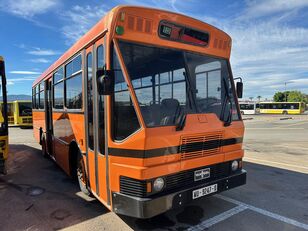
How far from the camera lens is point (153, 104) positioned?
3623 millimetres

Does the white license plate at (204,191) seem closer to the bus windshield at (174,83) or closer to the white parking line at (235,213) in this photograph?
the white parking line at (235,213)

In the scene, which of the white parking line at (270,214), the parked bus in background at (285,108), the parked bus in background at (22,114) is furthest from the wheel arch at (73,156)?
the parked bus in background at (285,108)

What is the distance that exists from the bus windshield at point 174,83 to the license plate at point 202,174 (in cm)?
87

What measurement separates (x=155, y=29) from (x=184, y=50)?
0.58m

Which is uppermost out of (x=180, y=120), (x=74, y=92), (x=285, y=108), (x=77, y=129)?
(x=74, y=92)

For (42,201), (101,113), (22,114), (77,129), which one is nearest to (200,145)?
(101,113)

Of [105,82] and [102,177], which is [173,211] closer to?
[102,177]

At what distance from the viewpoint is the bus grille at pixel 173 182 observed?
132 inches

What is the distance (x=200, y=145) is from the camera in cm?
386

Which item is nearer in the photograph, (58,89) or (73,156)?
(73,156)

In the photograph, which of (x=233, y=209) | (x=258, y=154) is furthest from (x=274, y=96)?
(x=233, y=209)

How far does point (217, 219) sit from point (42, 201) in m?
3.35

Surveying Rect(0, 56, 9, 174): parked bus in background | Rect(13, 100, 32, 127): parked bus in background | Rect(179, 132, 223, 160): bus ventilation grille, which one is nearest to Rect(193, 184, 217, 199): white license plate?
Rect(179, 132, 223, 160): bus ventilation grille

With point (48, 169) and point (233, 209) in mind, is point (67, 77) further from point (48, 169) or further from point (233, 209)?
point (233, 209)
